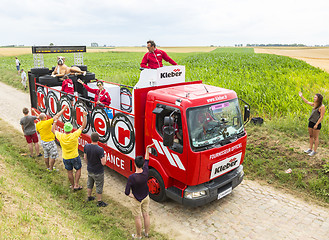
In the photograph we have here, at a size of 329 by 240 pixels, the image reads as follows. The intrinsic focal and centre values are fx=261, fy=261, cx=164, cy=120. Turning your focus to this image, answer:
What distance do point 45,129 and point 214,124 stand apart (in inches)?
186

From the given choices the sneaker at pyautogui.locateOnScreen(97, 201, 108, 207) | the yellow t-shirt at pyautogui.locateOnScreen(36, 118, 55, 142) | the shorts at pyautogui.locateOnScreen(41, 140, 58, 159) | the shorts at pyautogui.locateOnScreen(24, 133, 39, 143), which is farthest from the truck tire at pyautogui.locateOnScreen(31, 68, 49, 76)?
the sneaker at pyautogui.locateOnScreen(97, 201, 108, 207)

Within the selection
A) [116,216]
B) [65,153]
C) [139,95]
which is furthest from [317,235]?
[65,153]

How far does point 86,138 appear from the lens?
7.83 metres

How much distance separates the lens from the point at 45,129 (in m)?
7.29

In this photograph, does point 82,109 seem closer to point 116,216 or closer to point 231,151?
point 116,216

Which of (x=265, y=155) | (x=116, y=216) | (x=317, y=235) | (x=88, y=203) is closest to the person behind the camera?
(x=317, y=235)

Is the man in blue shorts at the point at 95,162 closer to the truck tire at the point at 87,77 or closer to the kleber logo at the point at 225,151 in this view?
the kleber logo at the point at 225,151

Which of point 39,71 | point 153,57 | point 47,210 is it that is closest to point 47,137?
point 47,210

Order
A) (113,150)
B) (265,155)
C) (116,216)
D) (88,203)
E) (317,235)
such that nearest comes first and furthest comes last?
(317,235) < (116,216) < (88,203) < (113,150) < (265,155)

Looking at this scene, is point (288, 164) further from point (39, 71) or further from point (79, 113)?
point (39, 71)

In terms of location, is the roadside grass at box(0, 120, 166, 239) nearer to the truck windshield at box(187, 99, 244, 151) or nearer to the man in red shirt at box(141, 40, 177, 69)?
the truck windshield at box(187, 99, 244, 151)

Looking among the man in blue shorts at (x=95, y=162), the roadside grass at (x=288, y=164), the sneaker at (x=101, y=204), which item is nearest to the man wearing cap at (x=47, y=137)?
the man in blue shorts at (x=95, y=162)

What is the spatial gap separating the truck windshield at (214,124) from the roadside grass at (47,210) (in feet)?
6.86

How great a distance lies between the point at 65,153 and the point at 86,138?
1.49m
